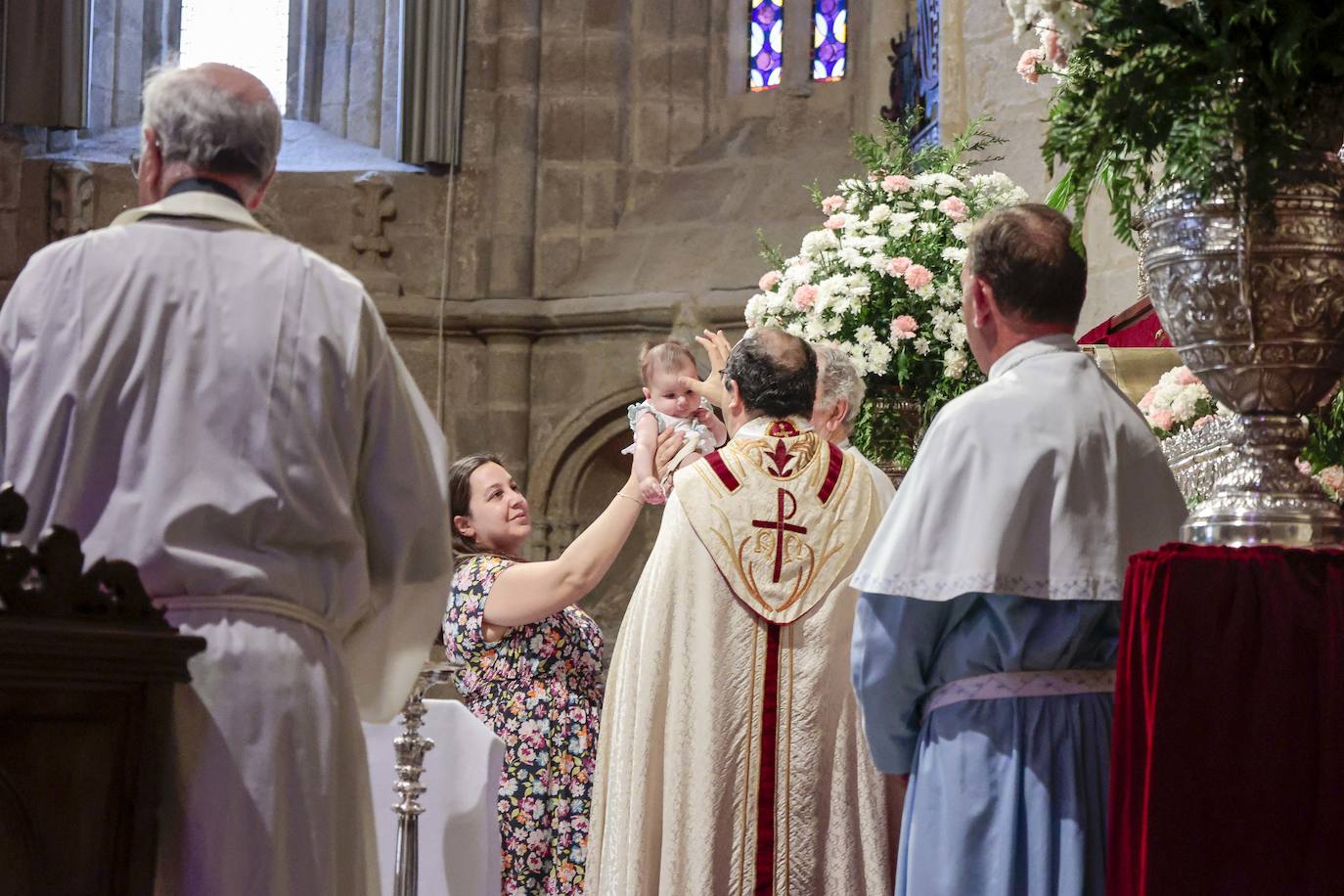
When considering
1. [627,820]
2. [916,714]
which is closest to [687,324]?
[627,820]

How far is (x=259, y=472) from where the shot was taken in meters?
2.42

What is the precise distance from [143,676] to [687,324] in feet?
30.4

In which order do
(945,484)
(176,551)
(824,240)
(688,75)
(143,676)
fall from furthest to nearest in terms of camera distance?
(688,75) → (824,240) → (945,484) → (176,551) → (143,676)

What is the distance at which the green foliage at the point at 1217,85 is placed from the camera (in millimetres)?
2449

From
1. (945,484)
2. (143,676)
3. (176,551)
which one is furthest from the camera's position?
(945,484)

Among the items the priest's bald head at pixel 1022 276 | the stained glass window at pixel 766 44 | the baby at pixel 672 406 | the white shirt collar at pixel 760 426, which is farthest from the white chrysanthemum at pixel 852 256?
the stained glass window at pixel 766 44

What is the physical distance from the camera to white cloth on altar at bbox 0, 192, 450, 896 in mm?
2363

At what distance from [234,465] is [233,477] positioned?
0.06 ft

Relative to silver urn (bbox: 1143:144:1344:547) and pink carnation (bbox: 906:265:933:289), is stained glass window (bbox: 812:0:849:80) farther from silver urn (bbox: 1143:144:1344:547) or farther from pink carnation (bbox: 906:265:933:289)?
silver urn (bbox: 1143:144:1344:547)

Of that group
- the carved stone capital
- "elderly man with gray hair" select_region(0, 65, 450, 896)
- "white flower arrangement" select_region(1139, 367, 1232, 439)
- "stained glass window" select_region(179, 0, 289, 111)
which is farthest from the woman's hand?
"stained glass window" select_region(179, 0, 289, 111)

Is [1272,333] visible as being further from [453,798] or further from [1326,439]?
[453,798]

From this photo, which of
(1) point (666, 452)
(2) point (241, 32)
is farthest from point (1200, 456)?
(2) point (241, 32)

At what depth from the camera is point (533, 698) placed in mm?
4559

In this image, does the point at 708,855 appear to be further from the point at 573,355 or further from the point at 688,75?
the point at 688,75
